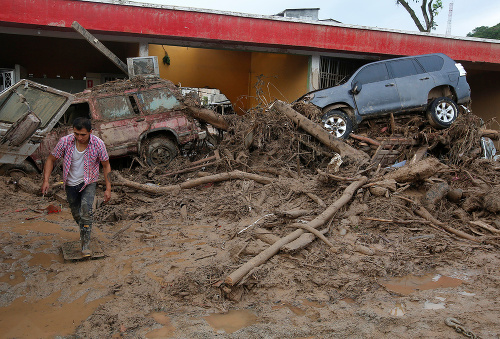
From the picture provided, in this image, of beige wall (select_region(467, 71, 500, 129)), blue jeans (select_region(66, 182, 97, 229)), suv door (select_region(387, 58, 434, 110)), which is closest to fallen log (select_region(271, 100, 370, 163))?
suv door (select_region(387, 58, 434, 110))

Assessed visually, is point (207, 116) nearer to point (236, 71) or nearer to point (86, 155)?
point (86, 155)

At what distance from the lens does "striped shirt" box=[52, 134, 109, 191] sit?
469 centimetres

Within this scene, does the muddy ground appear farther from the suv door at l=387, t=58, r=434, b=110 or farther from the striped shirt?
the suv door at l=387, t=58, r=434, b=110

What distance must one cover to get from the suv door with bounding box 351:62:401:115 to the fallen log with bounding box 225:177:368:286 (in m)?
4.43

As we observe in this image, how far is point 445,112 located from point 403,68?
158 cm

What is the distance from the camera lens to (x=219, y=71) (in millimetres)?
18125

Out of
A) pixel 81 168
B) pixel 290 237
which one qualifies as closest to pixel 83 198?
pixel 81 168

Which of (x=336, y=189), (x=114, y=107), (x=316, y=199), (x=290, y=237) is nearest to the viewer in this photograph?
(x=290, y=237)

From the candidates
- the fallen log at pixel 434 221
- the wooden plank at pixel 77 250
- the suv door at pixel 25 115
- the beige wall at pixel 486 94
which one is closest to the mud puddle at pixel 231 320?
the wooden plank at pixel 77 250

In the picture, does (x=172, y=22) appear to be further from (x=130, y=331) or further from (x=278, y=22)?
(x=130, y=331)

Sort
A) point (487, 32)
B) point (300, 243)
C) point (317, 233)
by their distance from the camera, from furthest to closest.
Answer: point (487, 32), point (317, 233), point (300, 243)

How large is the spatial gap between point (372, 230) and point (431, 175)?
1702mm

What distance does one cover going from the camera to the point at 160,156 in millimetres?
9680

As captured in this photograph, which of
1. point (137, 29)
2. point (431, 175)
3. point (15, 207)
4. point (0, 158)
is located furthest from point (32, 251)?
point (137, 29)
